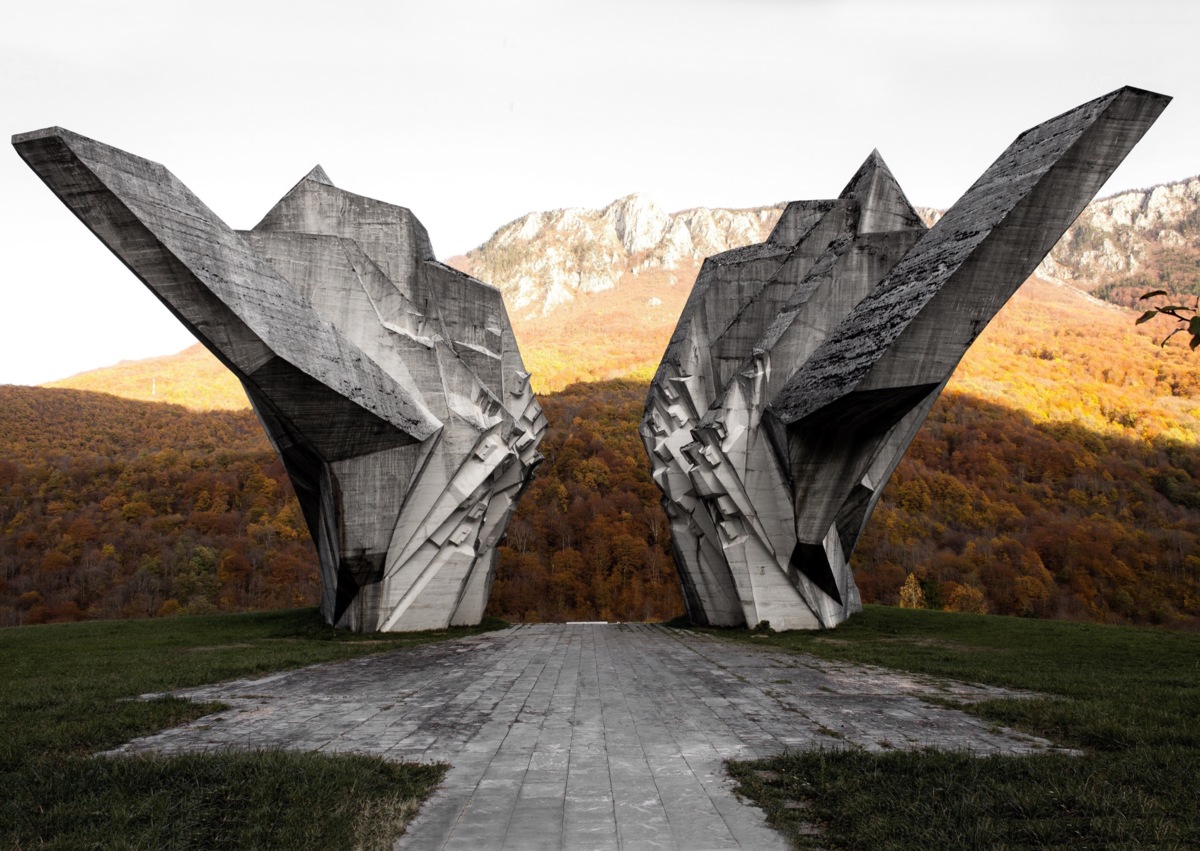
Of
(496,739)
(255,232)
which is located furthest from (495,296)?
(496,739)

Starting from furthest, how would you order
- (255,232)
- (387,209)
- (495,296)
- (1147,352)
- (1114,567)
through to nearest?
1. (1147,352)
2. (1114,567)
3. (495,296)
4. (387,209)
5. (255,232)

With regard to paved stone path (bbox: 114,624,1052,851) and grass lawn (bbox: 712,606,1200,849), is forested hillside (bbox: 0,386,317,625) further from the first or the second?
grass lawn (bbox: 712,606,1200,849)

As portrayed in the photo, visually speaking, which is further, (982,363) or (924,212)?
(924,212)

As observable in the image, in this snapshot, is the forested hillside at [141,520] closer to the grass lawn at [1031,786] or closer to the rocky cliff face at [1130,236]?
the grass lawn at [1031,786]

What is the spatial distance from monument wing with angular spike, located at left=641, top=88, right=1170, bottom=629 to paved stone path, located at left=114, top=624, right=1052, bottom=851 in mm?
4424

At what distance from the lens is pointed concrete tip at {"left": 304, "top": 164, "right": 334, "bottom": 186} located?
18266 mm

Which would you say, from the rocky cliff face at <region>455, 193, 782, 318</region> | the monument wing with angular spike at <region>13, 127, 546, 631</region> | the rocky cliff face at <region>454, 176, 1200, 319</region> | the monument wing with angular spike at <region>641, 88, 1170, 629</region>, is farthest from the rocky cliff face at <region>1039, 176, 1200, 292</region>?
the monument wing with angular spike at <region>13, 127, 546, 631</region>

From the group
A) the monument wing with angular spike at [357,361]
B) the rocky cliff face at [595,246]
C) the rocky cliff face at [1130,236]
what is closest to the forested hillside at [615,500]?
the monument wing with angular spike at [357,361]

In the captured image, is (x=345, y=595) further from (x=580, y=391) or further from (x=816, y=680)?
(x=580, y=391)

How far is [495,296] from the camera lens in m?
20.8

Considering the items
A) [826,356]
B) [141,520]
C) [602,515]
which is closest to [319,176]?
[826,356]

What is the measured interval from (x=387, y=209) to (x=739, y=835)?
56.2ft

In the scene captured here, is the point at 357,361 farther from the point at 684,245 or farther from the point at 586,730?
the point at 684,245

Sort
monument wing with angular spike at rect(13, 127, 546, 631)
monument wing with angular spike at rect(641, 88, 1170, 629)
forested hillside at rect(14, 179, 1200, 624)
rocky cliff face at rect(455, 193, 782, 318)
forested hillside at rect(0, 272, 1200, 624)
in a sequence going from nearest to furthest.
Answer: monument wing with angular spike at rect(641, 88, 1170, 629) → monument wing with angular spike at rect(13, 127, 546, 631) → forested hillside at rect(0, 272, 1200, 624) → forested hillside at rect(14, 179, 1200, 624) → rocky cliff face at rect(455, 193, 782, 318)
